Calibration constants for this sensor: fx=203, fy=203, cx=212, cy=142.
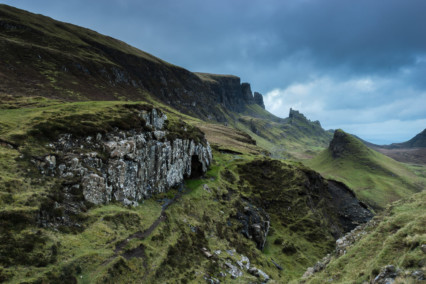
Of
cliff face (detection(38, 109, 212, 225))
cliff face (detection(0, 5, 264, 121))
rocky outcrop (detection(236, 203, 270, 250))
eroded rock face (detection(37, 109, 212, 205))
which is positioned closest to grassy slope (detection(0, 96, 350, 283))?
cliff face (detection(38, 109, 212, 225))

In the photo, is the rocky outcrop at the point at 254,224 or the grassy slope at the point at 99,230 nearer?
the grassy slope at the point at 99,230

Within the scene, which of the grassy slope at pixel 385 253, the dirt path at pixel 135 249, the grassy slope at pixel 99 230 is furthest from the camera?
the dirt path at pixel 135 249

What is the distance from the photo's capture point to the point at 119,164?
117 feet

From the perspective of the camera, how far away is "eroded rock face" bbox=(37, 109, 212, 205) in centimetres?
3002

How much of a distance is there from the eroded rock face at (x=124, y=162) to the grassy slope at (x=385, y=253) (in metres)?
30.6

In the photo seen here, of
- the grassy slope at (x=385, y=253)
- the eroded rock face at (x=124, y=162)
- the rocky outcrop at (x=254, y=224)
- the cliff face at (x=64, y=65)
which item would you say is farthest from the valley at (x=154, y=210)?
the cliff face at (x=64, y=65)

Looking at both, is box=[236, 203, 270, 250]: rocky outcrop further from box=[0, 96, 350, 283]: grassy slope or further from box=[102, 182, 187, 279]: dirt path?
box=[102, 182, 187, 279]: dirt path

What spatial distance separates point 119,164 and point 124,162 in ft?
4.14

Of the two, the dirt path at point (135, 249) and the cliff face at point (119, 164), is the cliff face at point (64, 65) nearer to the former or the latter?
the cliff face at point (119, 164)

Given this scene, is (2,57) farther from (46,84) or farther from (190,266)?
(190,266)

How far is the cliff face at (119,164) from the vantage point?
29.0 m

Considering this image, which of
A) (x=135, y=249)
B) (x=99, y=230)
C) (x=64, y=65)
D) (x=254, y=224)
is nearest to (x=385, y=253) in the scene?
(x=135, y=249)

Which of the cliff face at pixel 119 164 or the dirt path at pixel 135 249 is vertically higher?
the cliff face at pixel 119 164

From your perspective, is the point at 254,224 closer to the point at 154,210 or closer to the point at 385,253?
the point at 154,210
